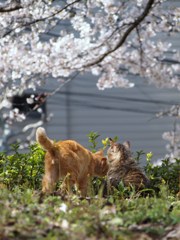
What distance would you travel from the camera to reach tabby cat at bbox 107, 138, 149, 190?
5.98 m

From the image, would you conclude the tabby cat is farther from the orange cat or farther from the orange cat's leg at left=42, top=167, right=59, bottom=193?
the orange cat's leg at left=42, top=167, right=59, bottom=193

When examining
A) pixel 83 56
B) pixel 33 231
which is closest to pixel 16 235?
pixel 33 231

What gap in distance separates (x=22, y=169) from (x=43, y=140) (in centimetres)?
81

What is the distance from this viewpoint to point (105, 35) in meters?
10.3

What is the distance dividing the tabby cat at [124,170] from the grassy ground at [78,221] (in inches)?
72.5

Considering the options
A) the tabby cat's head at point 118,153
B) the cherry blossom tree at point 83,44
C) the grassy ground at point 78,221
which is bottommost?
the grassy ground at point 78,221

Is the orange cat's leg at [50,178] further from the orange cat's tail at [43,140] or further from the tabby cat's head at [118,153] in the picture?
the tabby cat's head at [118,153]

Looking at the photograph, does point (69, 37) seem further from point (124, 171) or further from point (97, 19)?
point (124, 171)

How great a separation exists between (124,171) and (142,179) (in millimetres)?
214

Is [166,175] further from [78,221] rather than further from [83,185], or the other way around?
[78,221]

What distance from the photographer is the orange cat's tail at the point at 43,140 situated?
5434 millimetres

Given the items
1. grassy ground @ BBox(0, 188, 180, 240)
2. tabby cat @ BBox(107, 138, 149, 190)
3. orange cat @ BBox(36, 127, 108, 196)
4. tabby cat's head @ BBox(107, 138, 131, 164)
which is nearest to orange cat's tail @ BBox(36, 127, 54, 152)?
orange cat @ BBox(36, 127, 108, 196)

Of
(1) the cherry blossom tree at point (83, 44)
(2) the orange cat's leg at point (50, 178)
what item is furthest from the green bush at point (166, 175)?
(1) the cherry blossom tree at point (83, 44)

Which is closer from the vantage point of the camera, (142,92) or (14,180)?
(14,180)
